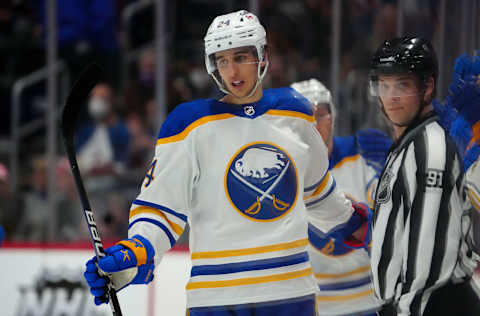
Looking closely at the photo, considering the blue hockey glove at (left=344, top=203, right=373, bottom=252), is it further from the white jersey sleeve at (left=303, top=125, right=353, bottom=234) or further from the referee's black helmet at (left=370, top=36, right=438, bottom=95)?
the referee's black helmet at (left=370, top=36, right=438, bottom=95)

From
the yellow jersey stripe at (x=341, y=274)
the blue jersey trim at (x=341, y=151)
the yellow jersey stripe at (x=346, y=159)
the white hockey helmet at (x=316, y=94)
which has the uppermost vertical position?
the white hockey helmet at (x=316, y=94)

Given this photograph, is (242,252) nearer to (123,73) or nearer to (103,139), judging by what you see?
(103,139)

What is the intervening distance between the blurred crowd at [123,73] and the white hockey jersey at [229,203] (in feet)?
4.28

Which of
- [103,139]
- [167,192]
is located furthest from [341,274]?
[103,139]

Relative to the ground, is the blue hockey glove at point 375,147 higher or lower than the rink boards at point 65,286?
higher

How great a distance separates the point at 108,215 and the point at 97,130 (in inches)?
30.3

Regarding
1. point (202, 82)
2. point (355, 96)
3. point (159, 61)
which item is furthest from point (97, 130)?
point (355, 96)

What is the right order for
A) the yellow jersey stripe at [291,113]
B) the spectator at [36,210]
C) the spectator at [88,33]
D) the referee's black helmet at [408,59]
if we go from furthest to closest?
the spectator at [88,33], the spectator at [36,210], the yellow jersey stripe at [291,113], the referee's black helmet at [408,59]

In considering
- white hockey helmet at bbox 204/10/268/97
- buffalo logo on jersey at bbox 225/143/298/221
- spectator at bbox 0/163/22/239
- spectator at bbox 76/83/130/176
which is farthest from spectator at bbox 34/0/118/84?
buffalo logo on jersey at bbox 225/143/298/221

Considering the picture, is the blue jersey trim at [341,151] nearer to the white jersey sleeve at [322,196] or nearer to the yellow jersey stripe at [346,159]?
the yellow jersey stripe at [346,159]

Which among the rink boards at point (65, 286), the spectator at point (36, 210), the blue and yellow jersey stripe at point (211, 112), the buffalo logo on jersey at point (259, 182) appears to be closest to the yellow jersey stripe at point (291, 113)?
the blue and yellow jersey stripe at point (211, 112)

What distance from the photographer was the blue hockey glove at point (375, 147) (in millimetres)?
2646

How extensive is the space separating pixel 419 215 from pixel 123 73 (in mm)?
3573

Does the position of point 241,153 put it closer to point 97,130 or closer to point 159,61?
point 159,61
